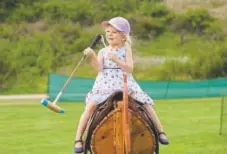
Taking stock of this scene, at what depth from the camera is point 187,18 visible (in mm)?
55031

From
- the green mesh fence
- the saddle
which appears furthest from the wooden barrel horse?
the green mesh fence

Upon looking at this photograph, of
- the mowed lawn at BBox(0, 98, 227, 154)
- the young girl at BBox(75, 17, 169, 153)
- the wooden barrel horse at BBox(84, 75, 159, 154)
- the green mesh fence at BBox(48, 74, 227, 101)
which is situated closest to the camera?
the wooden barrel horse at BBox(84, 75, 159, 154)

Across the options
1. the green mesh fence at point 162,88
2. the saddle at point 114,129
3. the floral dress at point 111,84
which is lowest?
the green mesh fence at point 162,88

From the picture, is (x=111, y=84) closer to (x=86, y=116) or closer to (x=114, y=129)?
(x=86, y=116)

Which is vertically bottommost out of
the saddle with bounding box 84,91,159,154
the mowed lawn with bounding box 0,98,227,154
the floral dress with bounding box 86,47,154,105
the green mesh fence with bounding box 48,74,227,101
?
the green mesh fence with bounding box 48,74,227,101

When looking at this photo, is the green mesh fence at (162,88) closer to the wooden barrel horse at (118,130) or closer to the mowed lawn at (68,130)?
the mowed lawn at (68,130)

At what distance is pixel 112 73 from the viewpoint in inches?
290

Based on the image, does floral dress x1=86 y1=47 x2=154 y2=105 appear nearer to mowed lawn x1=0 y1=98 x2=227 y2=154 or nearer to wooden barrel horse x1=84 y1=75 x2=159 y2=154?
wooden barrel horse x1=84 y1=75 x2=159 y2=154

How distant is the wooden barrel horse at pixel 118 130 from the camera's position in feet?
22.9

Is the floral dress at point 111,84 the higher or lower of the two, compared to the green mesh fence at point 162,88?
higher

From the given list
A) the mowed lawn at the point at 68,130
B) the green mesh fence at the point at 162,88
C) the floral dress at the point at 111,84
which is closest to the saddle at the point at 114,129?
the floral dress at the point at 111,84

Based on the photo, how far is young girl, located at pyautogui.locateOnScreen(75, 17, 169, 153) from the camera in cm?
722

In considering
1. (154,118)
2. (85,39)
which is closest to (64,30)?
(85,39)

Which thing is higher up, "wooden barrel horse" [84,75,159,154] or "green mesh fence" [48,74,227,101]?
"wooden barrel horse" [84,75,159,154]
